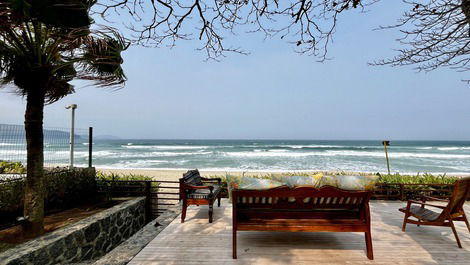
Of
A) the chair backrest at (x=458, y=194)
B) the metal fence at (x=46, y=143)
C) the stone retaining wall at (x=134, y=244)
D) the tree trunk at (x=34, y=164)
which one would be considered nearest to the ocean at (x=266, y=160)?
the metal fence at (x=46, y=143)

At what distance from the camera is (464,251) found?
275 cm

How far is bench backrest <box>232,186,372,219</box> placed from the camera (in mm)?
2600

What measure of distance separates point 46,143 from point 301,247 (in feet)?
20.4

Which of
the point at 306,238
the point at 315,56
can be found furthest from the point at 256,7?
the point at 306,238

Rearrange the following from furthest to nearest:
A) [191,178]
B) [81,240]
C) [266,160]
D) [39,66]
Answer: [266,160]
[191,178]
[81,240]
[39,66]

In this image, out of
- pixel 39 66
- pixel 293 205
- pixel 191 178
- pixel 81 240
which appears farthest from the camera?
pixel 191 178

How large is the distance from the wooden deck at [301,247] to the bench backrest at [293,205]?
1.47 ft

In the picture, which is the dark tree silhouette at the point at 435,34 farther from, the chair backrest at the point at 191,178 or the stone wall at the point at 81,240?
the stone wall at the point at 81,240

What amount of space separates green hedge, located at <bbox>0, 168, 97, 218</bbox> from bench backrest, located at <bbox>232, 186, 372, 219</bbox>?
3881 millimetres

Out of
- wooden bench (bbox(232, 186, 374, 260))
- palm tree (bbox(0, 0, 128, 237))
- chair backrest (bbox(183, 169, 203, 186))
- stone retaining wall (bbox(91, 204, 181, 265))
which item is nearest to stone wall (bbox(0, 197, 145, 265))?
palm tree (bbox(0, 0, 128, 237))

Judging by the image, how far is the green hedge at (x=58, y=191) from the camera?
3523 mm

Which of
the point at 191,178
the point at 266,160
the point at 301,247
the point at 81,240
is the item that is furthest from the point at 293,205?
the point at 266,160

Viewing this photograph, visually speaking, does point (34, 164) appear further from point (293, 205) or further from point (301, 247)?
point (301, 247)

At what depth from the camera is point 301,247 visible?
9.20 feet
